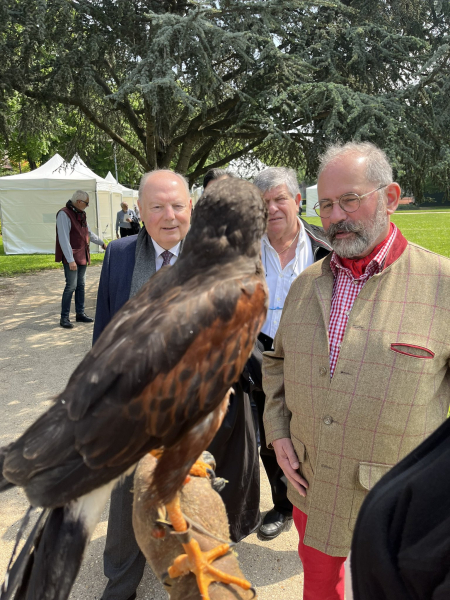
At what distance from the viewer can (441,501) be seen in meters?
0.79

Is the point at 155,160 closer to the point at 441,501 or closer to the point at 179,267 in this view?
the point at 179,267

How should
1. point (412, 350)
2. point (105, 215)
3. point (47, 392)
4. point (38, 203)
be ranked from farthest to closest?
point (105, 215) → point (38, 203) → point (47, 392) → point (412, 350)

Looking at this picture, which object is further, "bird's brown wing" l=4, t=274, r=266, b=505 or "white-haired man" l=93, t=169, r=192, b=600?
"white-haired man" l=93, t=169, r=192, b=600

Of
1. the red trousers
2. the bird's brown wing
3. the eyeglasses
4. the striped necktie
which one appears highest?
the eyeglasses

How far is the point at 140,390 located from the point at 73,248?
7.99m

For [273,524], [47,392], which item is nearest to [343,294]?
[273,524]

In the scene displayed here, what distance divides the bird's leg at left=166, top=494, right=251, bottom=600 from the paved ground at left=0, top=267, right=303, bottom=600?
70 centimetres

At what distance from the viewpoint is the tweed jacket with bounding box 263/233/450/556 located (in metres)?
1.92

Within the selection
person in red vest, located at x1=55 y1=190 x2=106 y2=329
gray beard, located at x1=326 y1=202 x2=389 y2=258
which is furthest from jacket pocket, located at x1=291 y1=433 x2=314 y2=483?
person in red vest, located at x1=55 y1=190 x2=106 y2=329

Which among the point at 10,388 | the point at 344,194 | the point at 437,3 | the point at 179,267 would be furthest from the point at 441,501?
the point at 437,3

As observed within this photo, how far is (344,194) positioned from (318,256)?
3.64 feet

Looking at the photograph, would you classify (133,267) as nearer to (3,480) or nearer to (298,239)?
(298,239)

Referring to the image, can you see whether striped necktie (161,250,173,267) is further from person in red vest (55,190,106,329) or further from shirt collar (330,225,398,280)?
person in red vest (55,190,106,329)

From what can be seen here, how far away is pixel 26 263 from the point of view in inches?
666
